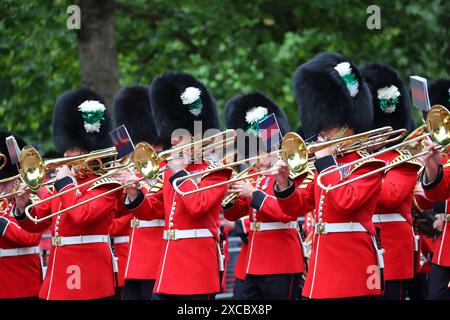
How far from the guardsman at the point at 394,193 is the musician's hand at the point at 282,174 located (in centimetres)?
78

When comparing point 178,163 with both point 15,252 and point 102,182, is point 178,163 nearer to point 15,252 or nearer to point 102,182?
point 102,182

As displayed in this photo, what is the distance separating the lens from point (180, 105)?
24.5 ft

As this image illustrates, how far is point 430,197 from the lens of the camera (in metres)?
6.62

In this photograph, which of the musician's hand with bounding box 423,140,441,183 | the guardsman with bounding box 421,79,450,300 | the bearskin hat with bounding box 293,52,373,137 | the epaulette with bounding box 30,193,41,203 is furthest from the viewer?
the epaulette with bounding box 30,193,41,203

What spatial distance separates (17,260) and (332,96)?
272 cm

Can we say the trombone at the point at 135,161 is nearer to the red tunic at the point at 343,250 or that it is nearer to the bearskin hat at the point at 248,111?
the red tunic at the point at 343,250

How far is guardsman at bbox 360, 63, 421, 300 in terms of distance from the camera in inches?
272

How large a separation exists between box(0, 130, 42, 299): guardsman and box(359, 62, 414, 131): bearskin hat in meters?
2.59

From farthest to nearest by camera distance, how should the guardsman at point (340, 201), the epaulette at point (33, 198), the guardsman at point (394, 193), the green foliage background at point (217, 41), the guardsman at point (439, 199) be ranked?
the green foliage background at point (217, 41) < the epaulette at point (33, 198) < the guardsman at point (394, 193) < the guardsman at point (439, 199) < the guardsman at point (340, 201)

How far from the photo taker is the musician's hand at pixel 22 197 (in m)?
7.31

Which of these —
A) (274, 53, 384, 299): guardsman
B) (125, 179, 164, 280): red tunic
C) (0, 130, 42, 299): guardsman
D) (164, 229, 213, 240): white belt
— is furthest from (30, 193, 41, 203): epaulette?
(274, 53, 384, 299): guardsman

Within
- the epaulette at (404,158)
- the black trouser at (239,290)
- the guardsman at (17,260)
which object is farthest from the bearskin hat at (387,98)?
the guardsman at (17,260)

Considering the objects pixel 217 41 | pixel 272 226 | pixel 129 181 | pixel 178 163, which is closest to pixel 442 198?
pixel 272 226

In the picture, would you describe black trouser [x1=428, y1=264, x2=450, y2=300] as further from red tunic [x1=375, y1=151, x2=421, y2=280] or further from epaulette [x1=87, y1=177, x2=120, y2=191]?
epaulette [x1=87, y1=177, x2=120, y2=191]
